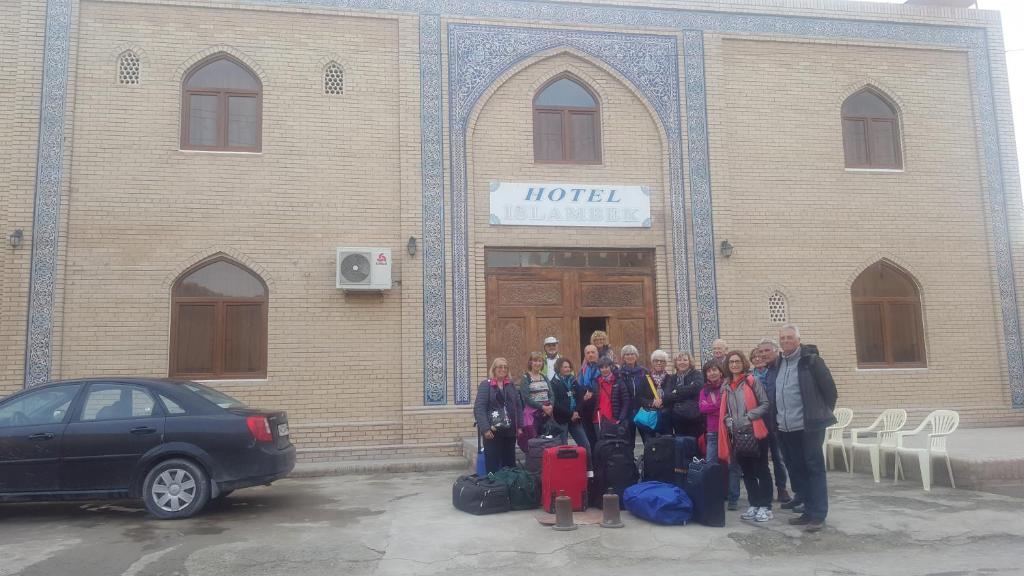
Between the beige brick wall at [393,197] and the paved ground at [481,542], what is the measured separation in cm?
318

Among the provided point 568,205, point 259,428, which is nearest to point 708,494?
point 259,428

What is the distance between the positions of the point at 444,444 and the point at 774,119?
7.21 meters

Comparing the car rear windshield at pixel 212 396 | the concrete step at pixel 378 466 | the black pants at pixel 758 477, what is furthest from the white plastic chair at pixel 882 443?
the car rear windshield at pixel 212 396

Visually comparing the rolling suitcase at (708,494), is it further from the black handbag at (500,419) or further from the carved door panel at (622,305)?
the carved door panel at (622,305)

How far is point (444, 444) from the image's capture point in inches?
441

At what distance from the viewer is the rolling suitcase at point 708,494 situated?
6.92m

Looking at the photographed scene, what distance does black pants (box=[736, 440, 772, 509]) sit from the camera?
7.19m

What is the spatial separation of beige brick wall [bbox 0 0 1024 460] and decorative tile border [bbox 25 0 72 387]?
0.13 meters

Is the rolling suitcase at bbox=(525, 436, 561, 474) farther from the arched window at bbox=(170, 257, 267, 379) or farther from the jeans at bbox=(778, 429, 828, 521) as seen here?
the arched window at bbox=(170, 257, 267, 379)

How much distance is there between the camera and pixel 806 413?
22.3 ft

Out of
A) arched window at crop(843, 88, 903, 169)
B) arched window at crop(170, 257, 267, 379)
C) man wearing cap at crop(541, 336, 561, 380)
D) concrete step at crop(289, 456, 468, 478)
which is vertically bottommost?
concrete step at crop(289, 456, 468, 478)

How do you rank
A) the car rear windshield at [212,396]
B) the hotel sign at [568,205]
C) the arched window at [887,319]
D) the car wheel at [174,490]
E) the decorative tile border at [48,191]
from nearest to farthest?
the car wheel at [174,490] → the car rear windshield at [212,396] → the decorative tile border at [48,191] → the hotel sign at [568,205] → the arched window at [887,319]

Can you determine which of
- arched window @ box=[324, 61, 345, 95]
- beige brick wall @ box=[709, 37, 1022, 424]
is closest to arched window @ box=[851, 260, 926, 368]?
beige brick wall @ box=[709, 37, 1022, 424]

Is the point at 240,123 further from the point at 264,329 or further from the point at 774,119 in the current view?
the point at 774,119
